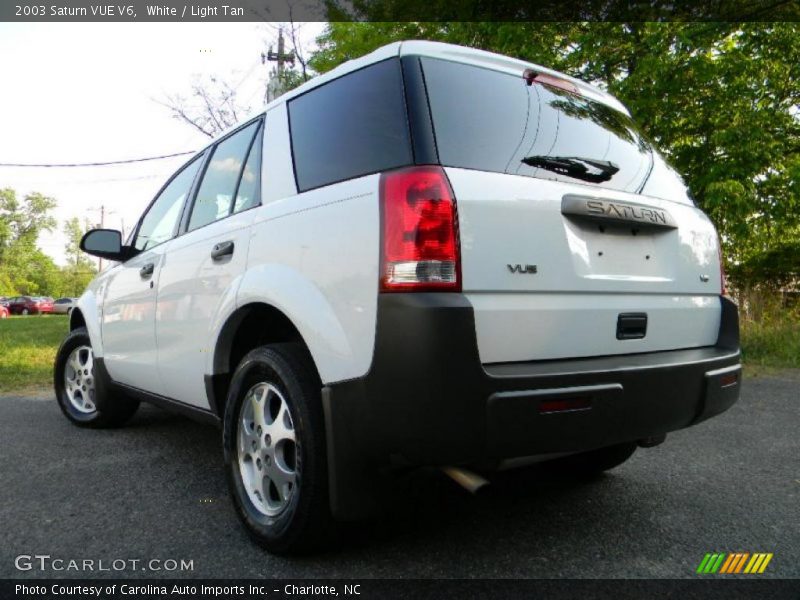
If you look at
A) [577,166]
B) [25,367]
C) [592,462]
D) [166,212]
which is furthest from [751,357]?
[25,367]

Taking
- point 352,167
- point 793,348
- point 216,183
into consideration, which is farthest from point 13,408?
point 793,348

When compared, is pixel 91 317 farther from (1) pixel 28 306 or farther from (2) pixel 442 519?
(1) pixel 28 306

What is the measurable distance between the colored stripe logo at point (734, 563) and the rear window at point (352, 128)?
1.81 meters

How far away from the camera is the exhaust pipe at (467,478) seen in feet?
6.33

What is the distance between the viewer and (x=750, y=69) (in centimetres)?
808

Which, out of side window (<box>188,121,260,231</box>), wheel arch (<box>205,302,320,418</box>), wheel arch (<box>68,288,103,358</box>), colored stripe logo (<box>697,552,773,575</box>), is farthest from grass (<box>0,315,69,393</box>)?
colored stripe logo (<box>697,552,773,575</box>)

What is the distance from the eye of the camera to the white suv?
1.87m

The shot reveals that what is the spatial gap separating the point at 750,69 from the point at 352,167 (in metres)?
7.98

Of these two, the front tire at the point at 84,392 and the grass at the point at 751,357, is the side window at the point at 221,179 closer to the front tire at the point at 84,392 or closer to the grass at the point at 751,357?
the front tire at the point at 84,392

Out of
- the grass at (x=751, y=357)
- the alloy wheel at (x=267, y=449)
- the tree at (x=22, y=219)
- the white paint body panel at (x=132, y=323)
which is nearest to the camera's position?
the alloy wheel at (x=267, y=449)

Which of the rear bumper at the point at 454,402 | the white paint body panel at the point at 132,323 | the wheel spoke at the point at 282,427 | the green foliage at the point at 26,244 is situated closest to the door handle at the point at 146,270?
the white paint body panel at the point at 132,323

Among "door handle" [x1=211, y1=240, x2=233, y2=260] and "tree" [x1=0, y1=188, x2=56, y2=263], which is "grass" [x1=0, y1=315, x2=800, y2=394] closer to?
"door handle" [x1=211, y1=240, x2=233, y2=260]

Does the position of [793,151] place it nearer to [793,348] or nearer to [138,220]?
[793,348]

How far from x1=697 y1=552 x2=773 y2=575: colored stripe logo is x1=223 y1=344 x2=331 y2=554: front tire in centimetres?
139
